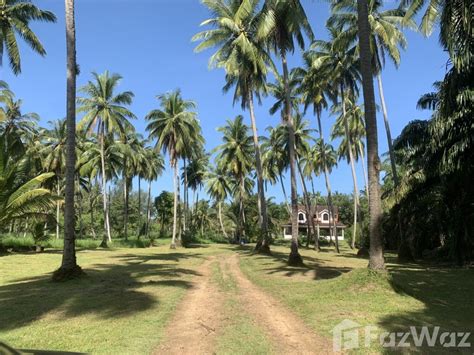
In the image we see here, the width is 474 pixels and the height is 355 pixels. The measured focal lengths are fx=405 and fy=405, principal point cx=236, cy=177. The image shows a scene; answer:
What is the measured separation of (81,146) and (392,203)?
3984 centimetres

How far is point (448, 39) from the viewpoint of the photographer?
41.9 ft

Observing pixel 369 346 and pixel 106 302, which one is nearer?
pixel 369 346

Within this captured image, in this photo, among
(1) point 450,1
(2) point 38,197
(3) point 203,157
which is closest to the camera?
(1) point 450,1

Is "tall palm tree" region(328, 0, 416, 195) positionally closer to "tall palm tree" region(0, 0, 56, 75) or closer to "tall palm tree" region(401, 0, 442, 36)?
"tall palm tree" region(401, 0, 442, 36)

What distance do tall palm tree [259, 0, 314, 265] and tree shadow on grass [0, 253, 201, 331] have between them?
6.82m

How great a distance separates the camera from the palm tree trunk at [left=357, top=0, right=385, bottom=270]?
11.7m

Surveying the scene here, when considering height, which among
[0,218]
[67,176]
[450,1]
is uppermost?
[450,1]

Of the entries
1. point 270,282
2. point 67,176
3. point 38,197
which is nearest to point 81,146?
point 38,197

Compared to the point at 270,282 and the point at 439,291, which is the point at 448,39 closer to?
the point at 439,291

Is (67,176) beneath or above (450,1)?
beneath

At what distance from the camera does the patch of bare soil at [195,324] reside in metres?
6.79

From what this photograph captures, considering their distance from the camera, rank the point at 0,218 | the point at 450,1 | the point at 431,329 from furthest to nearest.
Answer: the point at 0,218 < the point at 450,1 < the point at 431,329

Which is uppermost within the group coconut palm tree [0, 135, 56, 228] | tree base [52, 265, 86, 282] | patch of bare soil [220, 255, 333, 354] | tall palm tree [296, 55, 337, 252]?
tall palm tree [296, 55, 337, 252]

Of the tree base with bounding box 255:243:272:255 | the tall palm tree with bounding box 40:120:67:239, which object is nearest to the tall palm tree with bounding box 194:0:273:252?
the tree base with bounding box 255:243:272:255
